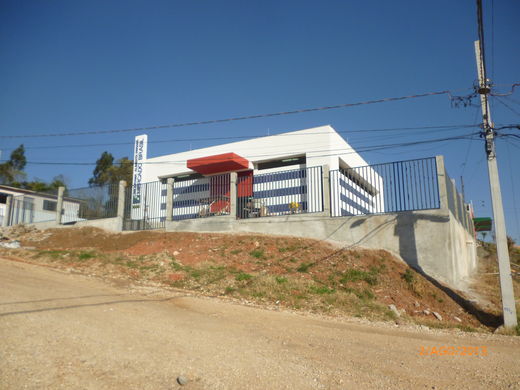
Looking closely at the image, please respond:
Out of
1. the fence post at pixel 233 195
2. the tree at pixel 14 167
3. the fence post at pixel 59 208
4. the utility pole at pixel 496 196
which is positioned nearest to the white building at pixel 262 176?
the fence post at pixel 233 195

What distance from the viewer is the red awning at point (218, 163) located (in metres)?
27.1

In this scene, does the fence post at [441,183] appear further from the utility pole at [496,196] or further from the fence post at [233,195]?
the fence post at [233,195]

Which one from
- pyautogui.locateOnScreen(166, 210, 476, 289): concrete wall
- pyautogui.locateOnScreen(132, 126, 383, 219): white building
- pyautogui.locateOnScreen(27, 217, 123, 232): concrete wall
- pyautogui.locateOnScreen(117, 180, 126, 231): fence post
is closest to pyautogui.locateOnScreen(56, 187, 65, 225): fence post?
pyautogui.locateOnScreen(27, 217, 123, 232): concrete wall

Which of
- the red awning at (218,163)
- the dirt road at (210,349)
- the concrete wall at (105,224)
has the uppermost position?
the red awning at (218,163)

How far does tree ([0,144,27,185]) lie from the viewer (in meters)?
47.8

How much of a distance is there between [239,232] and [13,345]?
1112 cm

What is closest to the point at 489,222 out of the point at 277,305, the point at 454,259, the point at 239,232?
the point at 454,259

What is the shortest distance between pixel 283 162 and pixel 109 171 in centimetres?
3064

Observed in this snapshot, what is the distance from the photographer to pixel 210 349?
5.54m

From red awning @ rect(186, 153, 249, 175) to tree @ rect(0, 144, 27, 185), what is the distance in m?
32.1

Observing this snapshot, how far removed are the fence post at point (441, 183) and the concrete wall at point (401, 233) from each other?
0.90ft

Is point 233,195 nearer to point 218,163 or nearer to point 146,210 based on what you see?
point 146,210

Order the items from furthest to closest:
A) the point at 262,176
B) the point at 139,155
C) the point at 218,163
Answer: the point at 139,155
the point at 218,163
the point at 262,176
